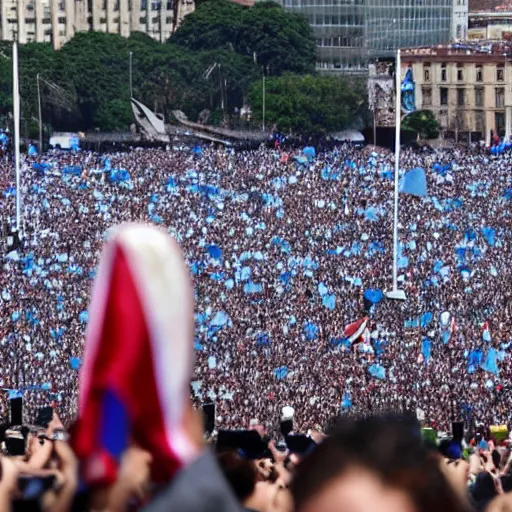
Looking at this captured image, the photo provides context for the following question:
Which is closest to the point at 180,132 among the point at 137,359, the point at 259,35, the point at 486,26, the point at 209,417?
the point at 259,35

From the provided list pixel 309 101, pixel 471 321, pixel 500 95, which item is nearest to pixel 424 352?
pixel 471 321

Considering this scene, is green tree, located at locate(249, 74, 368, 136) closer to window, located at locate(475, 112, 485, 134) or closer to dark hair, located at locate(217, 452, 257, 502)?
window, located at locate(475, 112, 485, 134)

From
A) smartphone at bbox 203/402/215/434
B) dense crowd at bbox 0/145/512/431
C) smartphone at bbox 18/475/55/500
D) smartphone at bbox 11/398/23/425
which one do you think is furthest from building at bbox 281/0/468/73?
smartphone at bbox 18/475/55/500

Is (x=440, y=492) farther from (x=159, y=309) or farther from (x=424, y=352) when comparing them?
(x=424, y=352)

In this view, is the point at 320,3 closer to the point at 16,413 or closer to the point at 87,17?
the point at 87,17

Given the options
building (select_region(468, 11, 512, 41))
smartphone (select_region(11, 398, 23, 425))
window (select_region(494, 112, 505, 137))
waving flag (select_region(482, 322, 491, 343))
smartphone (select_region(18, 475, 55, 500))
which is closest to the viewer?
smartphone (select_region(18, 475, 55, 500))

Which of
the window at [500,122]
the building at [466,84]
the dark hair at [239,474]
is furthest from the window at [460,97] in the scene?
the dark hair at [239,474]
